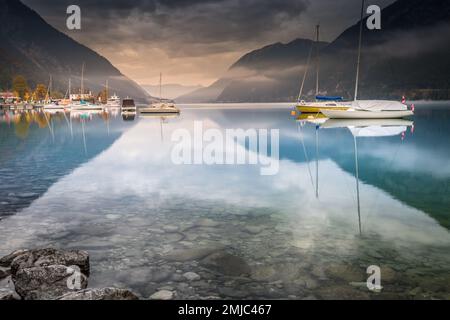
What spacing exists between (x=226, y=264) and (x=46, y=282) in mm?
3861

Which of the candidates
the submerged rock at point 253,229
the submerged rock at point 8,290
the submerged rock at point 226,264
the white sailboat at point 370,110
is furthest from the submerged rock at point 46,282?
the white sailboat at point 370,110

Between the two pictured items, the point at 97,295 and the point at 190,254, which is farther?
the point at 190,254

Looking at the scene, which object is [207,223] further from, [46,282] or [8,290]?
[8,290]

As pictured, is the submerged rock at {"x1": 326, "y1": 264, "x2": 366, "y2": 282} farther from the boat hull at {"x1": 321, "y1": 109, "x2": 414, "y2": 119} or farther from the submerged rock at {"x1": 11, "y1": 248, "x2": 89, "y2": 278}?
the boat hull at {"x1": 321, "y1": 109, "x2": 414, "y2": 119}

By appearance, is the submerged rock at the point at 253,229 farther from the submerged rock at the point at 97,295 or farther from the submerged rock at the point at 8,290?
the submerged rock at the point at 8,290

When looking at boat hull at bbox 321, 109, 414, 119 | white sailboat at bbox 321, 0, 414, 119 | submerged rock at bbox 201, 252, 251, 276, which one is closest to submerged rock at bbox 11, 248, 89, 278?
submerged rock at bbox 201, 252, 251, 276

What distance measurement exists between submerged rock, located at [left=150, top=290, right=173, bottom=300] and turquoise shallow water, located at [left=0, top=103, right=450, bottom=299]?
0.51 ft

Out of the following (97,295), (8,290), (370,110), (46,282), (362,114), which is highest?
(370,110)

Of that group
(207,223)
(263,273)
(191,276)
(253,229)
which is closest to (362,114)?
(207,223)

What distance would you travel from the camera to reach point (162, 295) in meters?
A: 7.89
